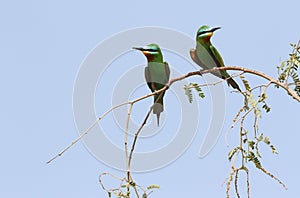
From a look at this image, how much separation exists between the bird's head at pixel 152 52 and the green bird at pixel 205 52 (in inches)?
6.7

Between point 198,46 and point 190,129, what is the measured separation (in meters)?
0.55

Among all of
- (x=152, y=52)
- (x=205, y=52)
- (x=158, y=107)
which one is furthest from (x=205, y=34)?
(x=158, y=107)

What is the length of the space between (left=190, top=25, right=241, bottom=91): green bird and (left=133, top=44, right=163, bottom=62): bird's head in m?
0.17

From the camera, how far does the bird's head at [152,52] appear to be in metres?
2.62

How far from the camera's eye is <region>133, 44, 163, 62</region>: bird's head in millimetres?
2619

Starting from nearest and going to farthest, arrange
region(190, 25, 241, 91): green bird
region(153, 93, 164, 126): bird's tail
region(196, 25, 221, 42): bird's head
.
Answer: region(153, 93, 164, 126): bird's tail < region(190, 25, 241, 91): green bird < region(196, 25, 221, 42): bird's head

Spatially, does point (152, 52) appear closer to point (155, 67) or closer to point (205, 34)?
point (155, 67)

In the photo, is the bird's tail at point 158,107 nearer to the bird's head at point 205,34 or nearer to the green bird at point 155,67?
the green bird at point 155,67

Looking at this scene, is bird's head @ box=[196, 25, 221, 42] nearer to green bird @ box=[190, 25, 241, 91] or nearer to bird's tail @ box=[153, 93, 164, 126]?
green bird @ box=[190, 25, 241, 91]

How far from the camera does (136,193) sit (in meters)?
1.70

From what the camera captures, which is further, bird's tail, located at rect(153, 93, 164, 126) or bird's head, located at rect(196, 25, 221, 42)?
bird's head, located at rect(196, 25, 221, 42)

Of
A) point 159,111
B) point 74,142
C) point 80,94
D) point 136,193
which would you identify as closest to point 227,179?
point 136,193

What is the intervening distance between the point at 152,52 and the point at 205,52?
252 mm

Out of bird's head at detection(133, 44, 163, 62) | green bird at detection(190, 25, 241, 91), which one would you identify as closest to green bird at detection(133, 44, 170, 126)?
bird's head at detection(133, 44, 163, 62)
